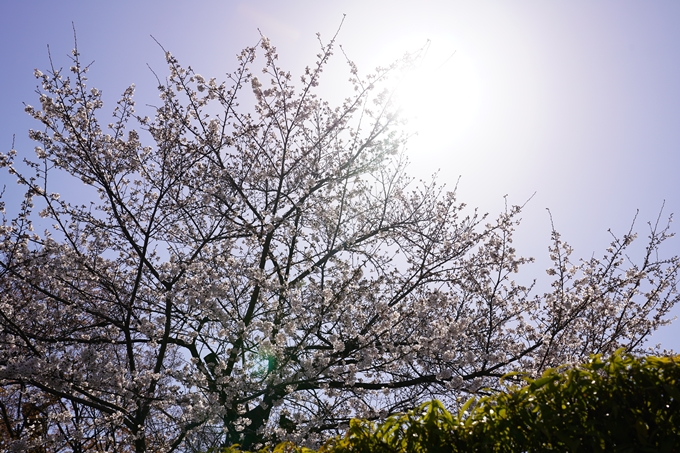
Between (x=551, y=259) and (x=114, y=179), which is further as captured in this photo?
(x=551, y=259)

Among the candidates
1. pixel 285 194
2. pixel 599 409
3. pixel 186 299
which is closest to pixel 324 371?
pixel 186 299

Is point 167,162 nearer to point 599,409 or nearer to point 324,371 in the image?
point 324,371

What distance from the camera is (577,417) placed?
5.35ft

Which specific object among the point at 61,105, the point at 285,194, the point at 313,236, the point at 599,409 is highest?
the point at 61,105

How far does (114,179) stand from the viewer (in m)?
7.82

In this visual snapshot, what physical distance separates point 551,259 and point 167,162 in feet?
24.1

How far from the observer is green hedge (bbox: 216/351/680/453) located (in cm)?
154

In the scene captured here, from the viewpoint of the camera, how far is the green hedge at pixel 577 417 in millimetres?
1538

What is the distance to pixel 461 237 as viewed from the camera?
9047 mm

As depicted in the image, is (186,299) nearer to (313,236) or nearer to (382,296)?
(313,236)

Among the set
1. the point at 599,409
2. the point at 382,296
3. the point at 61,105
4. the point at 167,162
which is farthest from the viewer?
the point at 382,296

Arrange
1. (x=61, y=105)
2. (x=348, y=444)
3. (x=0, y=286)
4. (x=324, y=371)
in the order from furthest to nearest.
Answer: (x=0, y=286)
(x=61, y=105)
(x=324, y=371)
(x=348, y=444)

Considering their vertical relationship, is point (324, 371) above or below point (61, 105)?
below

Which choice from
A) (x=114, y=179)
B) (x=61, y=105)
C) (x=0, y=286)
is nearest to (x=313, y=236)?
(x=114, y=179)
